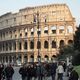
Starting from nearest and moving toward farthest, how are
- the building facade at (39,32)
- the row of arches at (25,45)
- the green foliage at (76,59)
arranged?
1. the green foliage at (76,59)
2. the building facade at (39,32)
3. the row of arches at (25,45)

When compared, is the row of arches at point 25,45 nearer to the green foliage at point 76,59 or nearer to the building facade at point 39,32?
the building facade at point 39,32

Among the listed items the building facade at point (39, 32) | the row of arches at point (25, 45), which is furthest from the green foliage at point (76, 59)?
the row of arches at point (25, 45)

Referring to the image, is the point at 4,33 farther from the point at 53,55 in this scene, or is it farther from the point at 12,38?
the point at 53,55

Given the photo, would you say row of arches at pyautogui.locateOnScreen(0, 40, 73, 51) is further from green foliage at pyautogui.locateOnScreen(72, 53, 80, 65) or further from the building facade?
green foliage at pyautogui.locateOnScreen(72, 53, 80, 65)

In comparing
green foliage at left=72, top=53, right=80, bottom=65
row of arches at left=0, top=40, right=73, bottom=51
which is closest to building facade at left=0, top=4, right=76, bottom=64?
row of arches at left=0, top=40, right=73, bottom=51

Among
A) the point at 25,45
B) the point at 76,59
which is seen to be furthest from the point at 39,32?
the point at 76,59

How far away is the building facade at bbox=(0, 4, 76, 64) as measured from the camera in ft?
369

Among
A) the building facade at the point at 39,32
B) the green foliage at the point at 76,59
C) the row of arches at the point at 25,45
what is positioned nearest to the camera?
the green foliage at the point at 76,59

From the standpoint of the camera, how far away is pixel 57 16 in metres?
114

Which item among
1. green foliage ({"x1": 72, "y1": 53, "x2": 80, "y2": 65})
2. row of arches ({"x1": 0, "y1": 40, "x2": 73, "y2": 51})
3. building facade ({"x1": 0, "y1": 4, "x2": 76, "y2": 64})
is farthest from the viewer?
row of arches ({"x1": 0, "y1": 40, "x2": 73, "y2": 51})

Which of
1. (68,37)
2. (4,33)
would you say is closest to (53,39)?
(68,37)

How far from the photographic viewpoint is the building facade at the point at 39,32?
112m

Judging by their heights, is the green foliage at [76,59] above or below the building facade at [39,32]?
below

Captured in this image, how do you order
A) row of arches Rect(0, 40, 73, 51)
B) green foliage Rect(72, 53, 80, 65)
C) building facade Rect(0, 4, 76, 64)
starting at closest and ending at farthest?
1. green foliage Rect(72, 53, 80, 65)
2. building facade Rect(0, 4, 76, 64)
3. row of arches Rect(0, 40, 73, 51)
